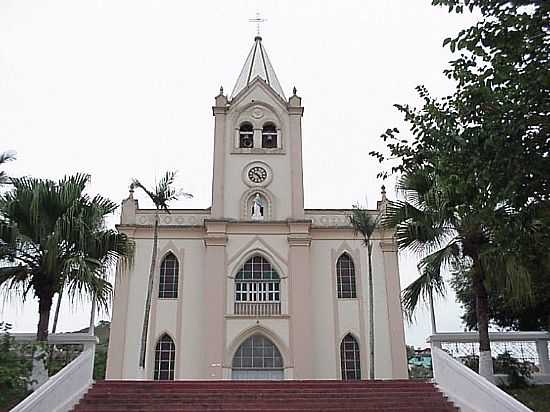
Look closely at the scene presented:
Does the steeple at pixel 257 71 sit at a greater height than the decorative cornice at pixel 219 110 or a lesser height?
greater

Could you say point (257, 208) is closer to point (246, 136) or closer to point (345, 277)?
point (246, 136)

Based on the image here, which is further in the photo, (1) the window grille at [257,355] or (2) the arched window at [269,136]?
(2) the arched window at [269,136]

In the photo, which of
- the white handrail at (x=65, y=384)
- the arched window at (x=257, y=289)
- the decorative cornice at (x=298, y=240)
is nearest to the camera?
the white handrail at (x=65, y=384)

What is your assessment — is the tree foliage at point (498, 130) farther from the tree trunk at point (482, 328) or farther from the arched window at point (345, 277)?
the arched window at point (345, 277)

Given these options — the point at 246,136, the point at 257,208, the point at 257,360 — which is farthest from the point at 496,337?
the point at 246,136

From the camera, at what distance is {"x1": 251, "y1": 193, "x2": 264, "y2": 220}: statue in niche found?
2459 centimetres

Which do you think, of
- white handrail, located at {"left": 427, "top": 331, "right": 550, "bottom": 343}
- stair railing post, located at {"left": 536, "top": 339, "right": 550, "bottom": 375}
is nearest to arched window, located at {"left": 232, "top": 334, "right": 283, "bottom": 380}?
white handrail, located at {"left": 427, "top": 331, "right": 550, "bottom": 343}

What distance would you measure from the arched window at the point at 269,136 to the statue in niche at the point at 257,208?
8.42ft

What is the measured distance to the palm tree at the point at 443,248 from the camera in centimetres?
1210

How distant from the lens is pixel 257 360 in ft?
72.4

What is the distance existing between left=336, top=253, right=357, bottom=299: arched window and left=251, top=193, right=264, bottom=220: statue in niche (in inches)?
146

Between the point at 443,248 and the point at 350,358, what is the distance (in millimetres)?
10229

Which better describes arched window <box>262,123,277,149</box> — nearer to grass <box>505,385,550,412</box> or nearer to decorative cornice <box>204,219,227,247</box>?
decorative cornice <box>204,219,227,247</box>

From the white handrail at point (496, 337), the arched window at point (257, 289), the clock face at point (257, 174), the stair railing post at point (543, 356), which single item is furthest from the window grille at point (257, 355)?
the stair railing post at point (543, 356)
